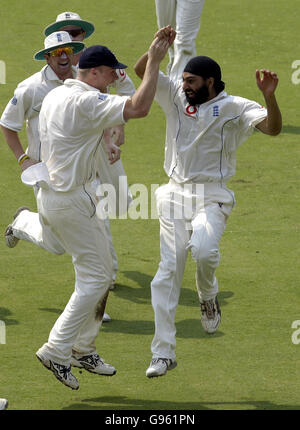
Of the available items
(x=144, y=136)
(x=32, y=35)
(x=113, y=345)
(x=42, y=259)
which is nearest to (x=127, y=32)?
(x=32, y=35)

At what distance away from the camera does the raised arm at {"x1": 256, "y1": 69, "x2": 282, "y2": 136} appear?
7.71 metres

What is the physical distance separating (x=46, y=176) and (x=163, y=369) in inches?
60.9

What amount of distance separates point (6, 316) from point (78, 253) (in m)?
1.70

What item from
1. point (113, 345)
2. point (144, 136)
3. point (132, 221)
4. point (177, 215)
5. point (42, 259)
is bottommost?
point (113, 345)

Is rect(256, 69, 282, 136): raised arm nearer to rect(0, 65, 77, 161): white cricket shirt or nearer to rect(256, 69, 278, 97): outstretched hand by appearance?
rect(256, 69, 278, 97): outstretched hand

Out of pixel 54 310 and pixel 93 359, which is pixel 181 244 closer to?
pixel 93 359

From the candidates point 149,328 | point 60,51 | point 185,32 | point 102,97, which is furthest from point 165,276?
point 185,32

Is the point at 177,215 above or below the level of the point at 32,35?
below

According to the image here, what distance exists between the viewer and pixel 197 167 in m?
8.04

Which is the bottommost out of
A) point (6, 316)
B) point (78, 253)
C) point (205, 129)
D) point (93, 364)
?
point (93, 364)

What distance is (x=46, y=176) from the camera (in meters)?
7.57

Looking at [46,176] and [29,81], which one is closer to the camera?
[46,176]

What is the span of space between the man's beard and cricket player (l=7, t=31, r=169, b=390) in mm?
630
